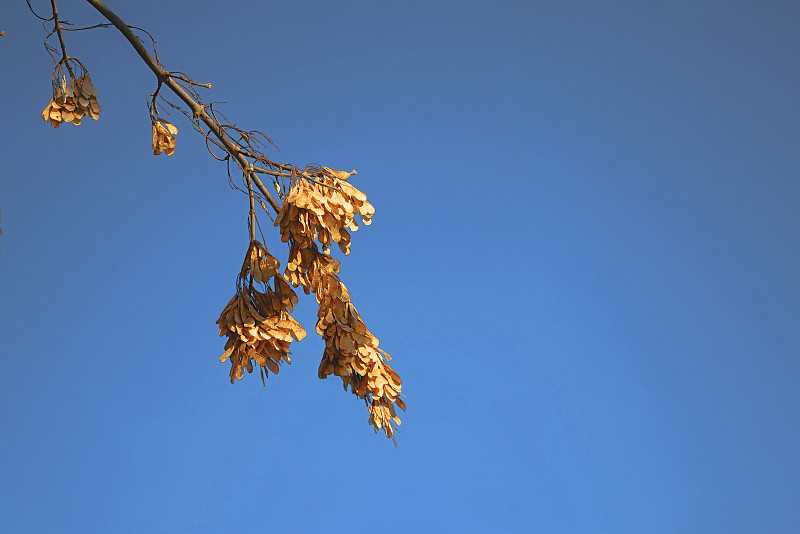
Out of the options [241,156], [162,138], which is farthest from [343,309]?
[162,138]

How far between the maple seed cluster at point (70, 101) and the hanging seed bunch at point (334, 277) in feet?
0.91

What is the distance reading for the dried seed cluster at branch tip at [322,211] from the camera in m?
0.71

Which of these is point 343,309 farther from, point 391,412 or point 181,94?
point 181,94

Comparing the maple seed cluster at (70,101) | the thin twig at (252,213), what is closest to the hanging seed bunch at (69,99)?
the maple seed cluster at (70,101)

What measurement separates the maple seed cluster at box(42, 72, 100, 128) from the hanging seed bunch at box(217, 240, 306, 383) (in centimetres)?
26

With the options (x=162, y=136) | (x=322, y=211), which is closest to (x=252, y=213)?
(x=322, y=211)

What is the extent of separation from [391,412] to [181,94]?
0.34m

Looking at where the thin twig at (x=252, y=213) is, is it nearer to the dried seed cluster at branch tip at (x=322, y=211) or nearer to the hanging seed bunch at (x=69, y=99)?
the dried seed cluster at branch tip at (x=322, y=211)

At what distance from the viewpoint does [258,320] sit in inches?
29.6

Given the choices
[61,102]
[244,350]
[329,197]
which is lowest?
[244,350]

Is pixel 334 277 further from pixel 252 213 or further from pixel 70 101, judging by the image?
pixel 70 101

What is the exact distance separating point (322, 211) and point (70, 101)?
1.04ft

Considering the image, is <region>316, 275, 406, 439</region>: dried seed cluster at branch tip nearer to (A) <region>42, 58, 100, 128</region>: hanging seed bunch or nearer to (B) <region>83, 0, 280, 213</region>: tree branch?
(B) <region>83, 0, 280, 213</region>: tree branch

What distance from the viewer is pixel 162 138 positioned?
88 centimetres
